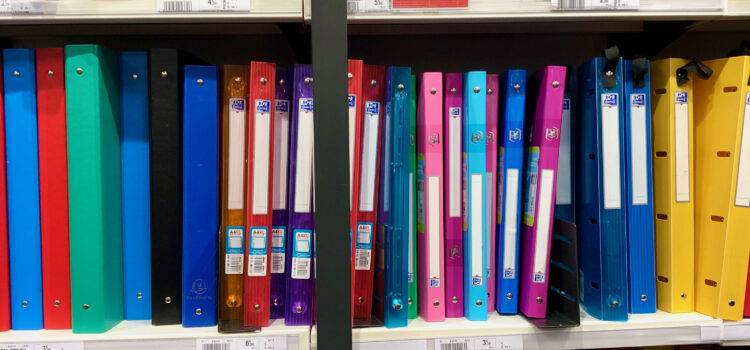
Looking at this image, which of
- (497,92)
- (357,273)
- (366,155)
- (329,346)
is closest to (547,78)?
(497,92)

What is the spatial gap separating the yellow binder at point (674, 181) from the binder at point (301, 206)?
0.63m

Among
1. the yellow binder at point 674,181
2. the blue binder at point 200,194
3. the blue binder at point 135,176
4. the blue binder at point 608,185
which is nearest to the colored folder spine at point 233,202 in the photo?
the blue binder at point 200,194

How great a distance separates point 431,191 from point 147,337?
53cm

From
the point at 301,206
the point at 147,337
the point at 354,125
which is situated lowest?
the point at 147,337

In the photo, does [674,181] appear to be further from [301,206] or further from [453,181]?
[301,206]

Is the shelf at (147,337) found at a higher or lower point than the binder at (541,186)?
lower

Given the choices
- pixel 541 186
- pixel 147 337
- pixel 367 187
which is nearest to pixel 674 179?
pixel 541 186

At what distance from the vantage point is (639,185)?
0.94m

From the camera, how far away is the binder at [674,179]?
95 cm

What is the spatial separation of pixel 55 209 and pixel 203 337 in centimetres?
33

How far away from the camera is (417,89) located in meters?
0.96

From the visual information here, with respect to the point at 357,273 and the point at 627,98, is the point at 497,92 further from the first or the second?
the point at 357,273

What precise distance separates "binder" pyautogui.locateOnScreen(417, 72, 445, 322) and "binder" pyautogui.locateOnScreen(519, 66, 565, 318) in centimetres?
15

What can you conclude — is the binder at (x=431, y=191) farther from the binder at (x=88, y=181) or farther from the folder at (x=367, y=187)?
the binder at (x=88, y=181)
